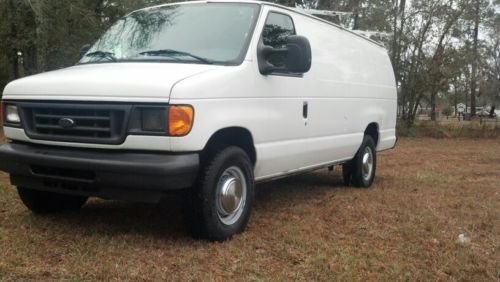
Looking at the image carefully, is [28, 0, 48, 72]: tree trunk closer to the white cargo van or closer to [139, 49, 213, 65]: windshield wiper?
the white cargo van

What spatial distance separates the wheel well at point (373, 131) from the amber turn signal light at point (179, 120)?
445 cm

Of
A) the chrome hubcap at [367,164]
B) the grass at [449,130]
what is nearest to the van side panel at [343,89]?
the chrome hubcap at [367,164]

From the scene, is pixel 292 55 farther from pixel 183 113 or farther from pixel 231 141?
pixel 183 113

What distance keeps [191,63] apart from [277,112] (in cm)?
103

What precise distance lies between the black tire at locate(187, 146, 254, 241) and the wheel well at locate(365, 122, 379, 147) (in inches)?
149

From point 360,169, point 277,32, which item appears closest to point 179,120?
point 277,32

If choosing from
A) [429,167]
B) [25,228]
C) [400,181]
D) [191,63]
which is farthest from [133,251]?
[429,167]

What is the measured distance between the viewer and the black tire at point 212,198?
4.34 metres

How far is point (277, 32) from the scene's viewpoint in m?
5.48

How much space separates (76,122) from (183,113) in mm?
874

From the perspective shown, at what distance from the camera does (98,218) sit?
5.23 meters

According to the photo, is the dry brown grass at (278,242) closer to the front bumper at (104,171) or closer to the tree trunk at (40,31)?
the front bumper at (104,171)

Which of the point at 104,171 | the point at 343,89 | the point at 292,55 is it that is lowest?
the point at 104,171

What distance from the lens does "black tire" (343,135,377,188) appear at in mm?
7781
